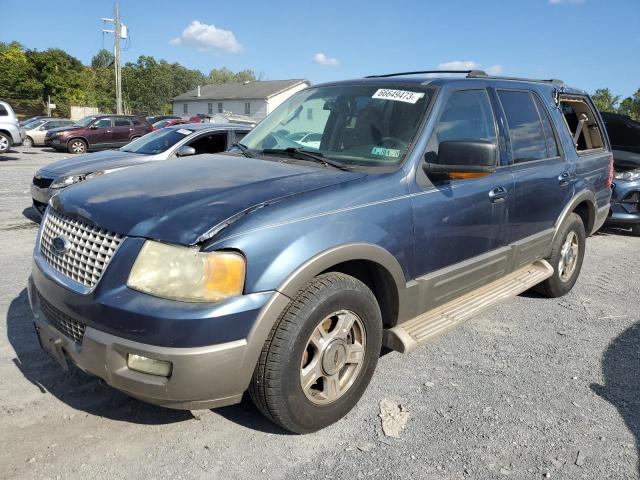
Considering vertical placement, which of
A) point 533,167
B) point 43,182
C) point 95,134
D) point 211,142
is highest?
point 533,167

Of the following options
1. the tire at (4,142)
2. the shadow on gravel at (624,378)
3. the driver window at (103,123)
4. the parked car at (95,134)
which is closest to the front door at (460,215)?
the shadow on gravel at (624,378)

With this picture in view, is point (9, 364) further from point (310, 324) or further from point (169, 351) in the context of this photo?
point (310, 324)

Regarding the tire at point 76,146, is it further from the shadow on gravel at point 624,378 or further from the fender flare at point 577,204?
the shadow on gravel at point 624,378

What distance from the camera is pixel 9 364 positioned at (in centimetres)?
341

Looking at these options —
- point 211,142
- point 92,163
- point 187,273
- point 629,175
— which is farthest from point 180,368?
point 629,175

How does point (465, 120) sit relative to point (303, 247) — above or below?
above

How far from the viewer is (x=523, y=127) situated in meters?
4.21

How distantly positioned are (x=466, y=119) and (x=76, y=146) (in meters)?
21.1

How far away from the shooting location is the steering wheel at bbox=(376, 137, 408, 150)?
328 cm

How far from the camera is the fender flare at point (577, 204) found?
15.4 feet

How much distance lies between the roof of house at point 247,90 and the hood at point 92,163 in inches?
1776

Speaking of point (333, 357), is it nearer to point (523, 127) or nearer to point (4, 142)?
point (523, 127)

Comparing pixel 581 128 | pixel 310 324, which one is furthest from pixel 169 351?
pixel 581 128

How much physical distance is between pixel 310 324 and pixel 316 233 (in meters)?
0.44
